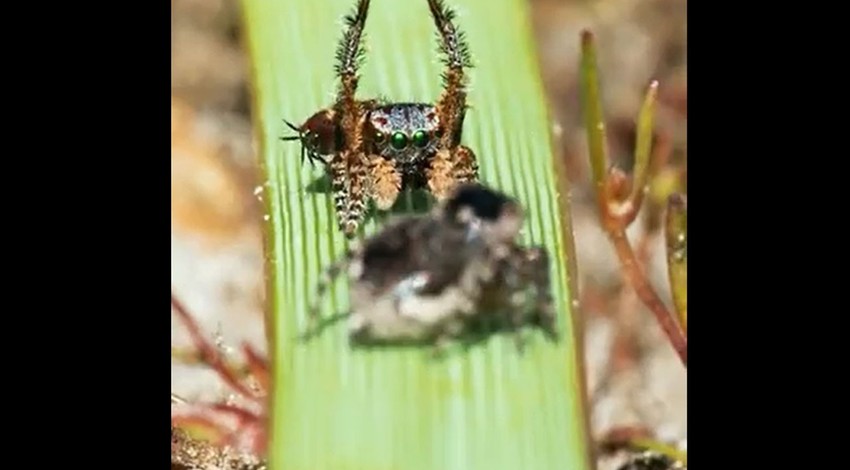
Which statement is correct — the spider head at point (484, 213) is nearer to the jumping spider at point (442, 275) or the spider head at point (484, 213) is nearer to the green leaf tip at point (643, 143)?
the jumping spider at point (442, 275)

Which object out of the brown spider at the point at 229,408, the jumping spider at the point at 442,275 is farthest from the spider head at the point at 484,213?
the brown spider at the point at 229,408

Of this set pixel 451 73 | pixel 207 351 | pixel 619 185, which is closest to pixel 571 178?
pixel 619 185

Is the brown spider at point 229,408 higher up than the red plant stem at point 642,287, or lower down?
lower down

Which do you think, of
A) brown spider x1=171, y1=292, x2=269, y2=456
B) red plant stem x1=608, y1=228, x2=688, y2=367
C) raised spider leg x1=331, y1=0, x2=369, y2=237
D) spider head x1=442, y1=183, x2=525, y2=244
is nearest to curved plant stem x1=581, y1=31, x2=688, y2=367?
red plant stem x1=608, y1=228, x2=688, y2=367

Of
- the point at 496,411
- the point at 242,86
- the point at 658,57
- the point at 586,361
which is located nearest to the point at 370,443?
the point at 496,411

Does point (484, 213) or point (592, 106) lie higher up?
point (592, 106)

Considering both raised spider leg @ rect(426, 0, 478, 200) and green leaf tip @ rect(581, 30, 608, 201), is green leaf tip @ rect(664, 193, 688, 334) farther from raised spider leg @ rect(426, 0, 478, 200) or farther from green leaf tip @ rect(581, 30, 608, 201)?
raised spider leg @ rect(426, 0, 478, 200)

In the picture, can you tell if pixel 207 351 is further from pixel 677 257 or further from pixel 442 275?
pixel 677 257

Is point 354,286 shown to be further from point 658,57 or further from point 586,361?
point 658,57
